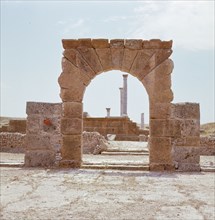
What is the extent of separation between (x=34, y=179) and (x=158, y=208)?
2658mm

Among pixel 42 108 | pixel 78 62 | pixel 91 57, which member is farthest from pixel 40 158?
pixel 91 57

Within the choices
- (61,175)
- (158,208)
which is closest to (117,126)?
(61,175)

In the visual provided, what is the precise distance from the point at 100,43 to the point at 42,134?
245 cm

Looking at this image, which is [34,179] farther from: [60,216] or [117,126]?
Result: [117,126]

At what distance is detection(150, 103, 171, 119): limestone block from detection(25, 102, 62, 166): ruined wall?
2.10 m

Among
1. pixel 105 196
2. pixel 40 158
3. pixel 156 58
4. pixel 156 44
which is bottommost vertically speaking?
pixel 105 196

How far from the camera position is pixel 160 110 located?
796cm

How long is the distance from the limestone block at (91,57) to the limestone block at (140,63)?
2.59ft

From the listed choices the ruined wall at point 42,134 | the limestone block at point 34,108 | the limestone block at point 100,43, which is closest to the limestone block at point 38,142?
the ruined wall at point 42,134

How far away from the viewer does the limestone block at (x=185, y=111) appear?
7.95 meters

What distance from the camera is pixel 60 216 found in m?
3.70

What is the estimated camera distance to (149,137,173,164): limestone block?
312 inches

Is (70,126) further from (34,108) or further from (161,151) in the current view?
(161,151)

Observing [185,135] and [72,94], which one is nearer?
[185,135]
